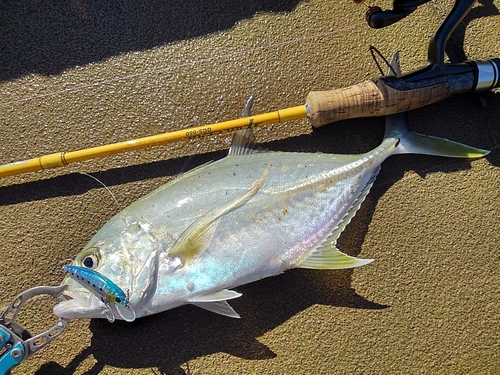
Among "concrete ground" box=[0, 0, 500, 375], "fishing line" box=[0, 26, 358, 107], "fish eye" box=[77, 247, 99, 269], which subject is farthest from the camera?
"fishing line" box=[0, 26, 358, 107]

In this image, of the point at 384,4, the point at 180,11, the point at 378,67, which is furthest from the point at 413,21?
the point at 180,11

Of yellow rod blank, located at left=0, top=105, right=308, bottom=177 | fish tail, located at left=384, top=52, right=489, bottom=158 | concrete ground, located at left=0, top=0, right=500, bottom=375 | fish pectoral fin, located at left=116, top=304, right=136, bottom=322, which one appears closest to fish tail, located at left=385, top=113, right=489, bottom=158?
fish tail, located at left=384, top=52, right=489, bottom=158

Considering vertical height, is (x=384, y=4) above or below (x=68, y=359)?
above

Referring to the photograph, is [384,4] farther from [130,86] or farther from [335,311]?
[335,311]

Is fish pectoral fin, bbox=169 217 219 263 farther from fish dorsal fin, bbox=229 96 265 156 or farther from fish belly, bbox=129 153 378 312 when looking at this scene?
fish dorsal fin, bbox=229 96 265 156

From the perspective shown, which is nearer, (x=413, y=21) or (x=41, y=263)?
(x=41, y=263)

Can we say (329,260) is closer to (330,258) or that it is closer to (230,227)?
(330,258)
